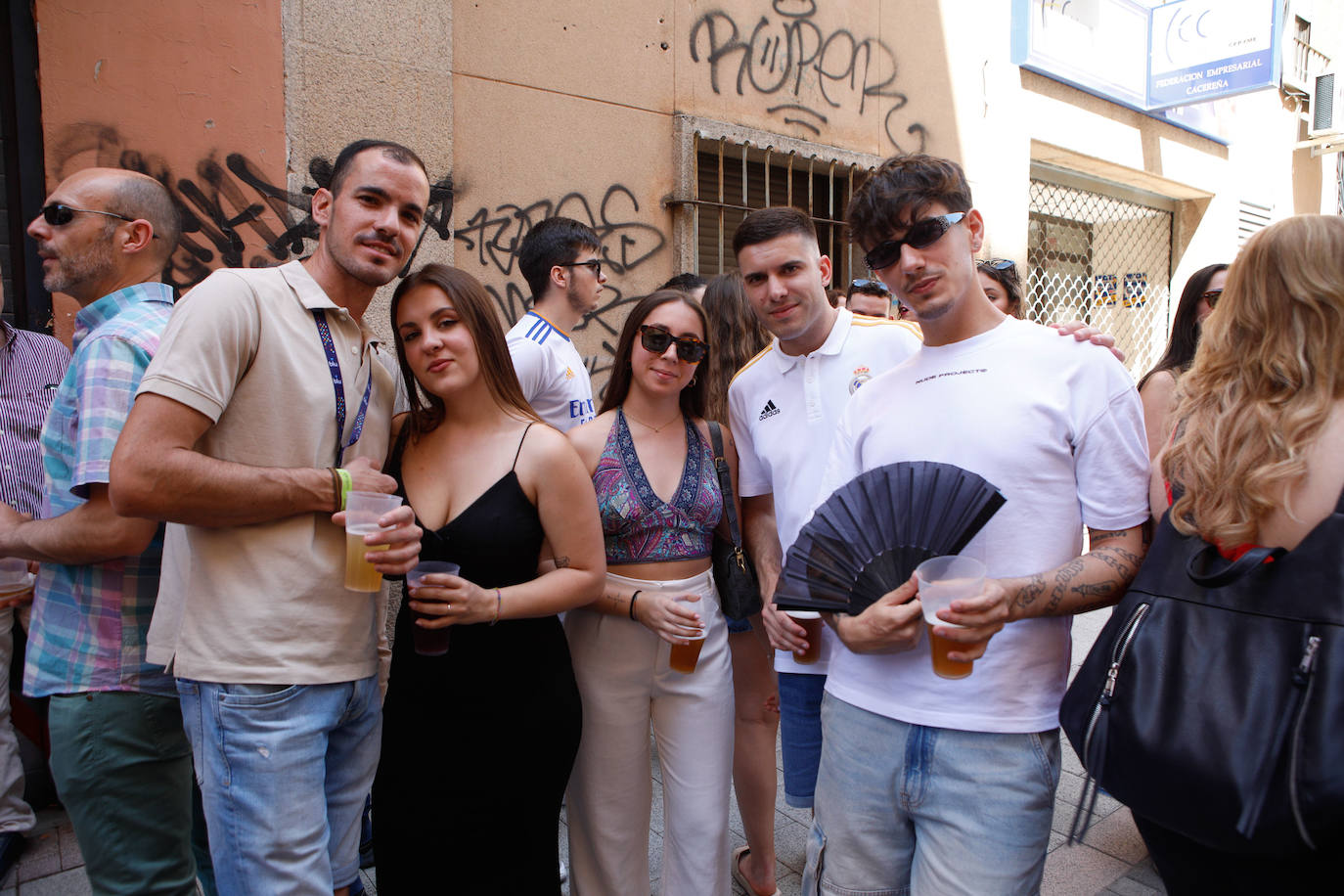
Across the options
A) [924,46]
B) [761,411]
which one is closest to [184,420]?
[761,411]

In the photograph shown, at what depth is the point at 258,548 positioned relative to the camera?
1.80 meters

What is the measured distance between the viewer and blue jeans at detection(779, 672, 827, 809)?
8.79ft

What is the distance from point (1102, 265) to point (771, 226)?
9.13 meters

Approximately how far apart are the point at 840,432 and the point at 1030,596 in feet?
2.07

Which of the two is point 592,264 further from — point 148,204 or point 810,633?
point 810,633

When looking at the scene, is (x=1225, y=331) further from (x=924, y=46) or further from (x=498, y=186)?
(x=924, y=46)

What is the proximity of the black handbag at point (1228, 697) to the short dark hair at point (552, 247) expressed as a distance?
2.85 metres

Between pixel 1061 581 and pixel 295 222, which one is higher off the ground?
pixel 295 222

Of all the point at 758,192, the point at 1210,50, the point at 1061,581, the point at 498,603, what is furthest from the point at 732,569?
the point at 1210,50

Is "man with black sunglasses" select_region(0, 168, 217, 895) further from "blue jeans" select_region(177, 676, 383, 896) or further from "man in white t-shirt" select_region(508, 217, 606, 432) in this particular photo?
"man in white t-shirt" select_region(508, 217, 606, 432)

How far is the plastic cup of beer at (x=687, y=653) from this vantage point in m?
2.24

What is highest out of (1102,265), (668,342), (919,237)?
(1102,265)

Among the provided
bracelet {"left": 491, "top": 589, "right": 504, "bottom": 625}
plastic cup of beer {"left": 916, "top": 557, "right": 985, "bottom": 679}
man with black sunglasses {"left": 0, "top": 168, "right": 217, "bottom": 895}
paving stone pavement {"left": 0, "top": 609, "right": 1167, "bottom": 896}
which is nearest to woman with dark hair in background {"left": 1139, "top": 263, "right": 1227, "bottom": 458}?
paving stone pavement {"left": 0, "top": 609, "right": 1167, "bottom": 896}

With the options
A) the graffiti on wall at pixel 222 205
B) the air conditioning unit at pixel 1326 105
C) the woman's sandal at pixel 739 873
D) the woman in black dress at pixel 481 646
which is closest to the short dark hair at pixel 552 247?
the graffiti on wall at pixel 222 205
